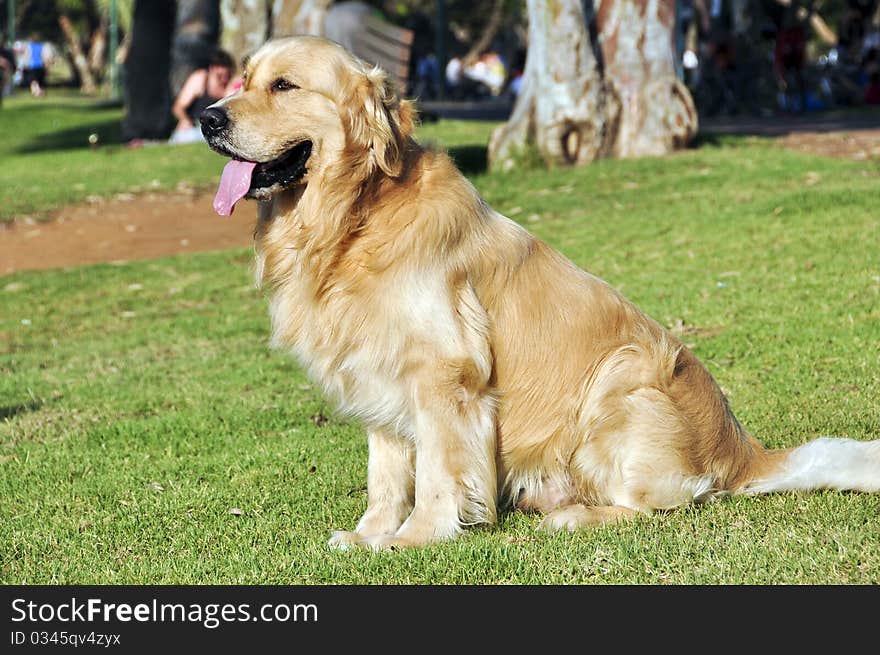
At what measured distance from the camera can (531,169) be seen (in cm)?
1559

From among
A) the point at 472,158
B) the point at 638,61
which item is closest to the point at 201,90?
the point at 472,158

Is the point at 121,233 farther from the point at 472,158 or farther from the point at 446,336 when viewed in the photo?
the point at 446,336

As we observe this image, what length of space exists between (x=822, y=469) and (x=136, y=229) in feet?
38.5

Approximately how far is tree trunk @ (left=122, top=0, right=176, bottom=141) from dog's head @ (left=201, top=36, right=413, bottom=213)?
21222mm

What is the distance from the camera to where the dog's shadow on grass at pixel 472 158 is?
16.6m

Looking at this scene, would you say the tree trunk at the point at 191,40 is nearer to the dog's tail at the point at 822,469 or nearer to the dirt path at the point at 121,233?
the dirt path at the point at 121,233

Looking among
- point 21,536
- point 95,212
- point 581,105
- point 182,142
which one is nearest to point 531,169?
point 581,105

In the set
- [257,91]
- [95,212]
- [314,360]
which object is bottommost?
[95,212]

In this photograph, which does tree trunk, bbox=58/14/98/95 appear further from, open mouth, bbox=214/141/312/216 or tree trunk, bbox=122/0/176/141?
open mouth, bbox=214/141/312/216

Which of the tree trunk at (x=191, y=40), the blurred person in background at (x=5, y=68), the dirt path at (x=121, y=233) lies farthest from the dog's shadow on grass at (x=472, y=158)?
the blurred person in background at (x=5, y=68)

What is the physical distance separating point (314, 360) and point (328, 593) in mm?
1135

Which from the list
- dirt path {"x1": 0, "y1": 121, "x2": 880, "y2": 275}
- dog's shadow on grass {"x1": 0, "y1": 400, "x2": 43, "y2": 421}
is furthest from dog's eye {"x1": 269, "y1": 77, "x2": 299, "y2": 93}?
dirt path {"x1": 0, "y1": 121, "x2": 880, "y2": 275}

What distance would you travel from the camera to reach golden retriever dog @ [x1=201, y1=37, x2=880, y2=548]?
15.7 ft

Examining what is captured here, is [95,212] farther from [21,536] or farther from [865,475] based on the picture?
[865,475]
